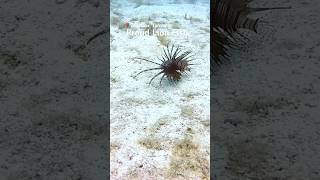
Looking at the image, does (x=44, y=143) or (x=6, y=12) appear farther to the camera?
(x=6, y=12)

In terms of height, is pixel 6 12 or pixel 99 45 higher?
pixel 6 12

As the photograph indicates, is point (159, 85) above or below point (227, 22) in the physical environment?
below

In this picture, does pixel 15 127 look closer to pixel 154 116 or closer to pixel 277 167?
pixel 154 116

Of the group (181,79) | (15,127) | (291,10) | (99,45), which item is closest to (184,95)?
(181,79)
